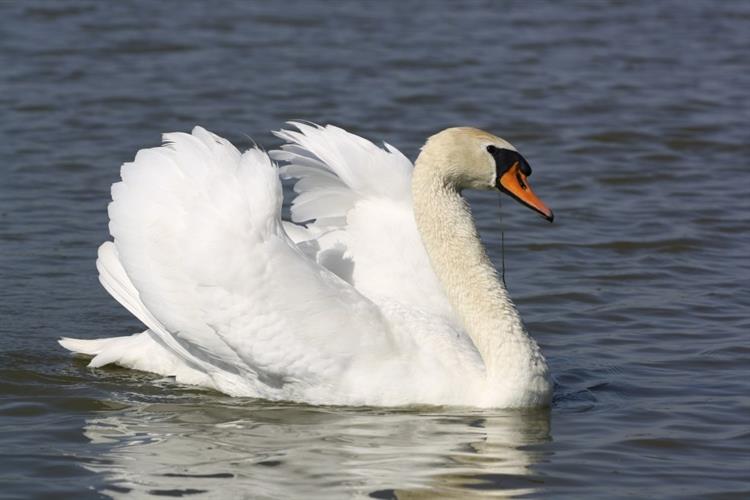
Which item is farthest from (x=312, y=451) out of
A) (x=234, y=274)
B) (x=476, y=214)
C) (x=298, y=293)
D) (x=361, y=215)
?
(x=476, y=214)

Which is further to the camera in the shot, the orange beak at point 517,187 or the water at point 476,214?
the orange beak at point 517,187

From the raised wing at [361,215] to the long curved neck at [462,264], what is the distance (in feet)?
1.33

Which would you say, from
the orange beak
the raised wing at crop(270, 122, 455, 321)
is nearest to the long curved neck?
the orange beak

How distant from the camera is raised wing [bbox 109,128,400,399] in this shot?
24.9ft

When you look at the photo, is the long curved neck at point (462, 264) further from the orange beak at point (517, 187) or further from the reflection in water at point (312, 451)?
the reflection in water at point (312, 451)

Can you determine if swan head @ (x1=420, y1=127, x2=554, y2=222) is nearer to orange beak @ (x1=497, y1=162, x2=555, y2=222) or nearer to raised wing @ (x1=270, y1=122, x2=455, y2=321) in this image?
orange beak @ (x1=497, y1=162, x2=555, y2=222)

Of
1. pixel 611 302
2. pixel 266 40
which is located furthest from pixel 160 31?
pixel 611 302

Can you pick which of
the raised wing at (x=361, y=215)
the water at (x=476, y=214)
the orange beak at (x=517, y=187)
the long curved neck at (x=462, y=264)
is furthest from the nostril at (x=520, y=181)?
the water at (x=476, y=214)

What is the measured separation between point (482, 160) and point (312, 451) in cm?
180

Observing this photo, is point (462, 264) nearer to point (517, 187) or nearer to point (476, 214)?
point (517, 187)

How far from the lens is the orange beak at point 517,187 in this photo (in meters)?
7.91

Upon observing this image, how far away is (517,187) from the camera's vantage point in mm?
7930

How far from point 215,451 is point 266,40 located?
11976mm

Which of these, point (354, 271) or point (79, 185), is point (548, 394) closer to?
point (354, 271)
